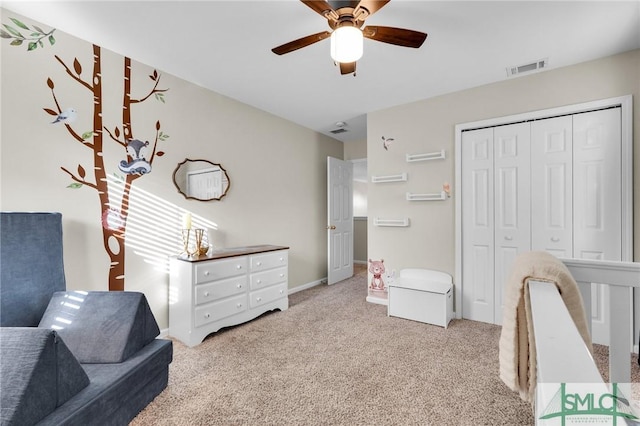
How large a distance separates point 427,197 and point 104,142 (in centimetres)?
320

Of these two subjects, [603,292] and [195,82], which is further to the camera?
[195,82]

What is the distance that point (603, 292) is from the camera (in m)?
2.51

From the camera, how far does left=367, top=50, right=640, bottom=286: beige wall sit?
2.50m

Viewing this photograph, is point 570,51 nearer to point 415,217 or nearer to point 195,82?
point 415,217

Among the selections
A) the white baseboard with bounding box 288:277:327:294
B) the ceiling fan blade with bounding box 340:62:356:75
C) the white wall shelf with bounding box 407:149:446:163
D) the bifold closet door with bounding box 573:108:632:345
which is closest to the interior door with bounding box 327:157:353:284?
the white baseboard with bounding box 288:277:327:294

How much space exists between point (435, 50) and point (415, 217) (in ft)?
5.86

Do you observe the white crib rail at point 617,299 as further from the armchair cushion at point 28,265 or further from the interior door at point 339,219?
the interior door at point 339,219

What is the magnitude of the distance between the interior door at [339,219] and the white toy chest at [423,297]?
1.46m

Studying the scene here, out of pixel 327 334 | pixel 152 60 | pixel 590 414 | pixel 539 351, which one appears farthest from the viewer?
pixel 327 334

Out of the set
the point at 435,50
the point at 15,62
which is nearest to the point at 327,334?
the point at 435,50

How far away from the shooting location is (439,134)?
331 cm

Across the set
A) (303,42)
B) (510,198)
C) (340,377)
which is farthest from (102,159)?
(510,198)

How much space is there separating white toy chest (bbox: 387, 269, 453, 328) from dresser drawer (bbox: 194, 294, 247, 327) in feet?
5.30

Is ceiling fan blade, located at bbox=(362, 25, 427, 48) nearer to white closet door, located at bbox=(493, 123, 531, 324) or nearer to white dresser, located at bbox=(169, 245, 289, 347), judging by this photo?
white closet door, located at bbox=(493, 123, 531, 324)
